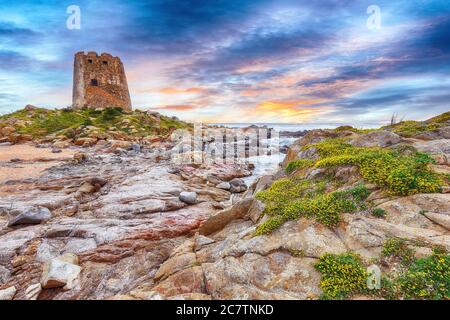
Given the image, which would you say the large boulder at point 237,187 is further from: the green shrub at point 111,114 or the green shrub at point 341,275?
the green shrub at point 111,114

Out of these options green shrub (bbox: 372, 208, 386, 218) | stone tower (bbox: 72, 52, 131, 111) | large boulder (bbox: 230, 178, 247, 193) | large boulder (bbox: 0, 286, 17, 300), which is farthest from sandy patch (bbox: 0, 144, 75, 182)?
stone tower (bbox: 72, 52, 131, 111)

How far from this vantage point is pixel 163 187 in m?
14.0

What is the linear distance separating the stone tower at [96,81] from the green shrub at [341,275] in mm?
71787

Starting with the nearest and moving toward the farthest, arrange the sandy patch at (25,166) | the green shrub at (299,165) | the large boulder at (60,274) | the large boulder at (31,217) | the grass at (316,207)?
the grass at (316,207), the large boulder at (60,274), the large boulder at (31,217), the green shrub at (299,165), the sandy patch at (25,166)

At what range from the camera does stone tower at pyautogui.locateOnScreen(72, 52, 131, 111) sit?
210ft

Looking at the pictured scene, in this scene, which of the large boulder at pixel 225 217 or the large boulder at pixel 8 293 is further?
the large boulder at pixel 225 217

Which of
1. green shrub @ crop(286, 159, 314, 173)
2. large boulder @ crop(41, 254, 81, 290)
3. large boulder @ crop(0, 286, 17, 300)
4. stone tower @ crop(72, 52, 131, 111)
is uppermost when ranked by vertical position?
stone tower @ crop(72, 52, 131, 111)

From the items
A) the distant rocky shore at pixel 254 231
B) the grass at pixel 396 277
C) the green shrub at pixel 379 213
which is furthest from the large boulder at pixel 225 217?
the grass at pixel 396 277

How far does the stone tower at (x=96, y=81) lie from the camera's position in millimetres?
64125

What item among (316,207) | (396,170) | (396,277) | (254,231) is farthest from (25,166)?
(396,277)

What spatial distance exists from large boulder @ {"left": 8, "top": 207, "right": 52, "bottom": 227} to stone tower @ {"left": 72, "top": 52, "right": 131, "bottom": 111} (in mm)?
62828

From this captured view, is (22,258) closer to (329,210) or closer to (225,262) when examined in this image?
(225,262)

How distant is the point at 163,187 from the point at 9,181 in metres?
9.89

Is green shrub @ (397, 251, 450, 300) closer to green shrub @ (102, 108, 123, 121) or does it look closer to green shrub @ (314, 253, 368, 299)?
green shrub @ (314, 253, 368, 299)
